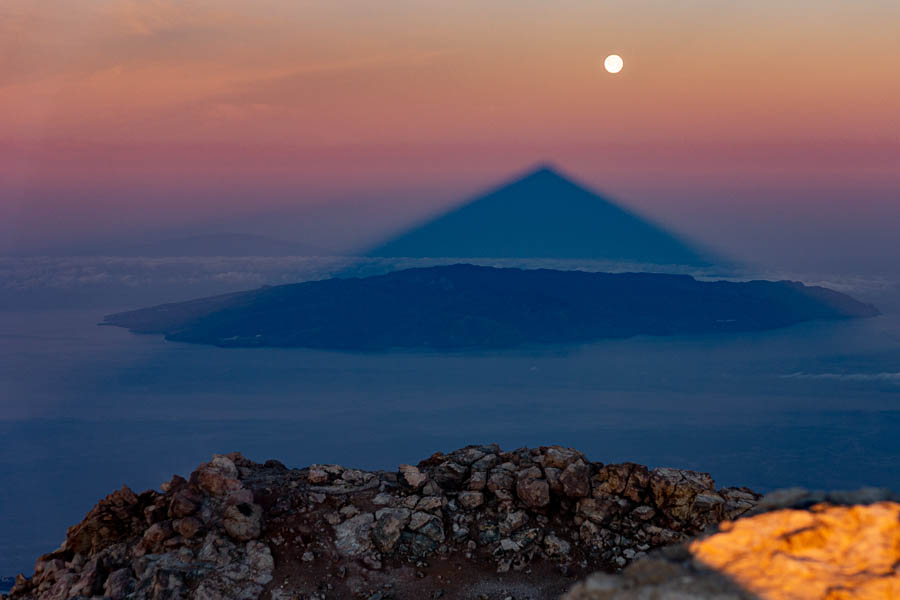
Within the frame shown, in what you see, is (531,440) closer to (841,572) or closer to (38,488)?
(38,488)

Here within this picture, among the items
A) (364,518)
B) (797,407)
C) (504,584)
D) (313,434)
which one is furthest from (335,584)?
(797,407)

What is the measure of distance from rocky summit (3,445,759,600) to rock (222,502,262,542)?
0.03 metres

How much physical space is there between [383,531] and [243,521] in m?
3.47

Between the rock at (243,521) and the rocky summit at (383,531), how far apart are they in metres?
0.03

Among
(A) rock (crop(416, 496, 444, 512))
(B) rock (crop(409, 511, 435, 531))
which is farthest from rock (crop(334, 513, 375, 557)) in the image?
(A) rock (crop(416, 496, 444, 512))

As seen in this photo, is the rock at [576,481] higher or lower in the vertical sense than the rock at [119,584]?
higher

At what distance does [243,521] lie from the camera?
17094mm

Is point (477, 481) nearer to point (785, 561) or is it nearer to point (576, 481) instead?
point (576, 481)

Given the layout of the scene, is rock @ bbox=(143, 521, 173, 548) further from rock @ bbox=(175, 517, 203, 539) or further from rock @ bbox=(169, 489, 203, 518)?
rock @ bbox=(169, 489, 203, 518)

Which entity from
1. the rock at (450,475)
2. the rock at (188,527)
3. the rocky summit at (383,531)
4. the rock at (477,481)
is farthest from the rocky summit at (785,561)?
the rock at (188,527)

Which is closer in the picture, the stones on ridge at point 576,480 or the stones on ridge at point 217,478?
the stones on ridge at point 576,480

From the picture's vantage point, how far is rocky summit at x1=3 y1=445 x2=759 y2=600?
16.3 meters

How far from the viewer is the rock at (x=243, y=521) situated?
55.6ft

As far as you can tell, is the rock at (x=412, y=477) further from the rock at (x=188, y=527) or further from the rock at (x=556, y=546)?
the rock at (x=188, y=527)
